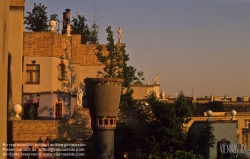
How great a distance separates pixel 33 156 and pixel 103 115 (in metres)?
3.78

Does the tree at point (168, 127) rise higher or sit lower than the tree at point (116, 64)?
lower

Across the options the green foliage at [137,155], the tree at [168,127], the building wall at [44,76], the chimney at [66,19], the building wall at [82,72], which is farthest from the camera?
the chimney at [66,19]

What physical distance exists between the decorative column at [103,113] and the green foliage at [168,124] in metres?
2.90

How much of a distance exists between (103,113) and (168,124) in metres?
3.81

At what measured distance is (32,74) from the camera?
89.8 ft

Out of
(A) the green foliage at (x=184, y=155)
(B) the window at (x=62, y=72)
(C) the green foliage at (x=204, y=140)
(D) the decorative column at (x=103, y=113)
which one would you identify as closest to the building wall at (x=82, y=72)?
(B) the window at (x=62, y=72)

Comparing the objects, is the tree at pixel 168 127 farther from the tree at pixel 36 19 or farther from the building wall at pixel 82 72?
the tree at pixel 36 19

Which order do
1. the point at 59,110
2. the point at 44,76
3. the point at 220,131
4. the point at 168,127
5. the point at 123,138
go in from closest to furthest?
1. the point at 168,127
2. the point at 123,138
3. the point at 220,131
4. the point at 44,76
5. the point at 59,110

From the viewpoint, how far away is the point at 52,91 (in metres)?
27.4

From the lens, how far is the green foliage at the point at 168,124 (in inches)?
901

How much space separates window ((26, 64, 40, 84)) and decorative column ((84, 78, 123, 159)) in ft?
23.7

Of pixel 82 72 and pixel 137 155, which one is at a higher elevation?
pixel 82 72

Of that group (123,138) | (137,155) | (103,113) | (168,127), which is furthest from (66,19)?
(103,113)

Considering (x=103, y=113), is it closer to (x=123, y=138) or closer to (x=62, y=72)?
(x=123, y=138)
